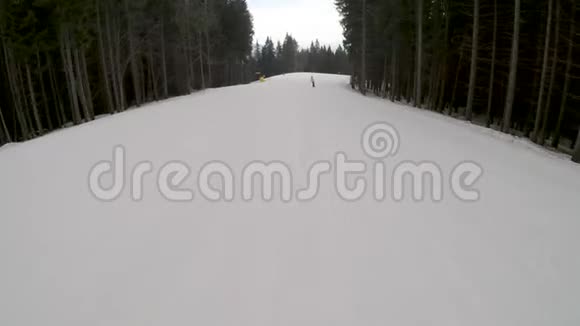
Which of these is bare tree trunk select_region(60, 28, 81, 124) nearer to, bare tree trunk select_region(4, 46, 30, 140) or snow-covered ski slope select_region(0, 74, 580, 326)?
bare tree trunk select_region(4, 46, 30, 140)

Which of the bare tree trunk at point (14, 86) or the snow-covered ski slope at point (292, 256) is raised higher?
the bare tree trunk at point (14, 86)

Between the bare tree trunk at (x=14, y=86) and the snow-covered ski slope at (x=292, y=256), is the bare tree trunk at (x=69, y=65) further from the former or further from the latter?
the snow-covered ski slope at (x=292, y=256)

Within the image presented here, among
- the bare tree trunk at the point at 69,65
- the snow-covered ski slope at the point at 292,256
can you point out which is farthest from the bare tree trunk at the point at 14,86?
the snow-covered ski slope at the point at 292,256

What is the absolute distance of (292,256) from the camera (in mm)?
3910

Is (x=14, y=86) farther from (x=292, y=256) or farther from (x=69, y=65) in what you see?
(x=292, y=256)

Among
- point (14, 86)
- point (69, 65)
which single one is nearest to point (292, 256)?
point (69, 65)

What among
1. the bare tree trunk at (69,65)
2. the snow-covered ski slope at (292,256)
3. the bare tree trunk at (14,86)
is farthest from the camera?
the bare tree trunk at (14,86)

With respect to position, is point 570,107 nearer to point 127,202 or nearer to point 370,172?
point 370,172

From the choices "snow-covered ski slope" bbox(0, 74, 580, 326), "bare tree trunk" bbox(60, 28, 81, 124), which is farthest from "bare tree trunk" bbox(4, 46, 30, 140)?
"snow-covered ski slope" bbox(0, 74, 580, 326)

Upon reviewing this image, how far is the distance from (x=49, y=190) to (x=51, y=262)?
278 cm

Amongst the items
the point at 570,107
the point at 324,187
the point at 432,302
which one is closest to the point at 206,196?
the point at 324,187

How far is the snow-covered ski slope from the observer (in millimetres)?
3105

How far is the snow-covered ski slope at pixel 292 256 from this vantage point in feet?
10.2

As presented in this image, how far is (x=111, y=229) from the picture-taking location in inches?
183
